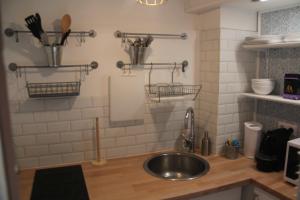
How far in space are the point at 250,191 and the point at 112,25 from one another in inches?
57.4

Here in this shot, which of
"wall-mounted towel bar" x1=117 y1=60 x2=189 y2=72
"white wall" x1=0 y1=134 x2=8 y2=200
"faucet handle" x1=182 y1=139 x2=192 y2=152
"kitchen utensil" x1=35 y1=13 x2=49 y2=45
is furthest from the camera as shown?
"faucet handle" x1=182 y1=139 x2=192 y2=152

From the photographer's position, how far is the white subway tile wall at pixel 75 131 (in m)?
1.67

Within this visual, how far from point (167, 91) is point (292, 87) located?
842 mm

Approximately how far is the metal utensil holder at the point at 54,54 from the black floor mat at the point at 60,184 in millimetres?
715

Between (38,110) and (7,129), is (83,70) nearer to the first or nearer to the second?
(38,110)

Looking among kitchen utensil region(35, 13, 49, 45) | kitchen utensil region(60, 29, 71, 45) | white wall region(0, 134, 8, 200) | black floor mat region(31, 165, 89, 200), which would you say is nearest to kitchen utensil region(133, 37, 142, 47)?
kitchen utensil region(60, 29, 71, 45)

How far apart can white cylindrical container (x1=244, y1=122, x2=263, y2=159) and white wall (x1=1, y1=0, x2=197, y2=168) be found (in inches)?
22.5

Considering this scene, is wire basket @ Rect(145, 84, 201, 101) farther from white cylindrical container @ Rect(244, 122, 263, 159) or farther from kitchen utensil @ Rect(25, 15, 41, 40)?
kitchen utensil @ Rect(25, 15, 41, 40)

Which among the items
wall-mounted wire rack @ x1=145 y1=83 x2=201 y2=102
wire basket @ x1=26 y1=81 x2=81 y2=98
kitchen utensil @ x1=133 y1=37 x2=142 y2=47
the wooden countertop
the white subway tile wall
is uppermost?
kitchen utensil @ x1=133 y1=37 x2=142 y2=47

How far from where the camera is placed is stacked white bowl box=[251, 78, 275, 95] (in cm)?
179

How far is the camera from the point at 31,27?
1489 millimetres

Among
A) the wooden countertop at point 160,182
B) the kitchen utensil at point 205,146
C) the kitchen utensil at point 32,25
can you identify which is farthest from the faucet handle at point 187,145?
the kitchen utensil at point 32,25

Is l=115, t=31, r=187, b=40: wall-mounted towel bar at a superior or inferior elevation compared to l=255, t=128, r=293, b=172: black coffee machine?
superior

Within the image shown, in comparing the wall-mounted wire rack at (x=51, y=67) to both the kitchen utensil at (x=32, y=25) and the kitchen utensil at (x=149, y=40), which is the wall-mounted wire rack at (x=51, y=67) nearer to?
the kitchen utensil at (x=32, y=25)
